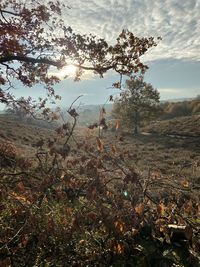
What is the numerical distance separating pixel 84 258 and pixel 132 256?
3.11ft

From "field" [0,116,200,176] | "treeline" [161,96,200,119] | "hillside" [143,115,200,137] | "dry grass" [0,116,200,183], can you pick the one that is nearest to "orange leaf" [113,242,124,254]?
"dry grass" [0,116,200,183]

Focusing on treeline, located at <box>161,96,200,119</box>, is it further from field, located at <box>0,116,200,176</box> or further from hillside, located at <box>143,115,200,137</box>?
field, located at <box>0,116,200,176</box>

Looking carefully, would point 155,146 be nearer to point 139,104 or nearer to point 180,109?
point 139,104

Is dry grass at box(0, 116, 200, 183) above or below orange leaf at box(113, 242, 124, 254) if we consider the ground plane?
below

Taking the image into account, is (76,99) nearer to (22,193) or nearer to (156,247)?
(22,193)

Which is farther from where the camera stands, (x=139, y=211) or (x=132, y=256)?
(x=132, y=256)

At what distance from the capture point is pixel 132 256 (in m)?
6.75

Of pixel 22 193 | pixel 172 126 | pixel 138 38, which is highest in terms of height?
pixel 138 38

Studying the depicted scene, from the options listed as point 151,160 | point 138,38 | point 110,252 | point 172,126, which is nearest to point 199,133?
point 172,126

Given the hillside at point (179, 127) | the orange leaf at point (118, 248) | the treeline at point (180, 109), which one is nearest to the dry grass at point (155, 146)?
the hillside at point (179, 127)

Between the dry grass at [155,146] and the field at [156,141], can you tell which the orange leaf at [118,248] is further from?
the field at [156,141]

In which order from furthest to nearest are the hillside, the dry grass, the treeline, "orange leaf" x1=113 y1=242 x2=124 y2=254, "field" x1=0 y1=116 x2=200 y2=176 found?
1. the treeline
2. the hillside
3. "field" x1=0 y1=116 x2=200 y2=176
4. the dry grass
5. "orange leaf" x1=113 y1=242 x2=124 y2=254

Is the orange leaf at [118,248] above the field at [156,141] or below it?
above

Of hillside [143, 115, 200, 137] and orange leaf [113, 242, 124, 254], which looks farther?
hillside [143, 115, 200, 137]
